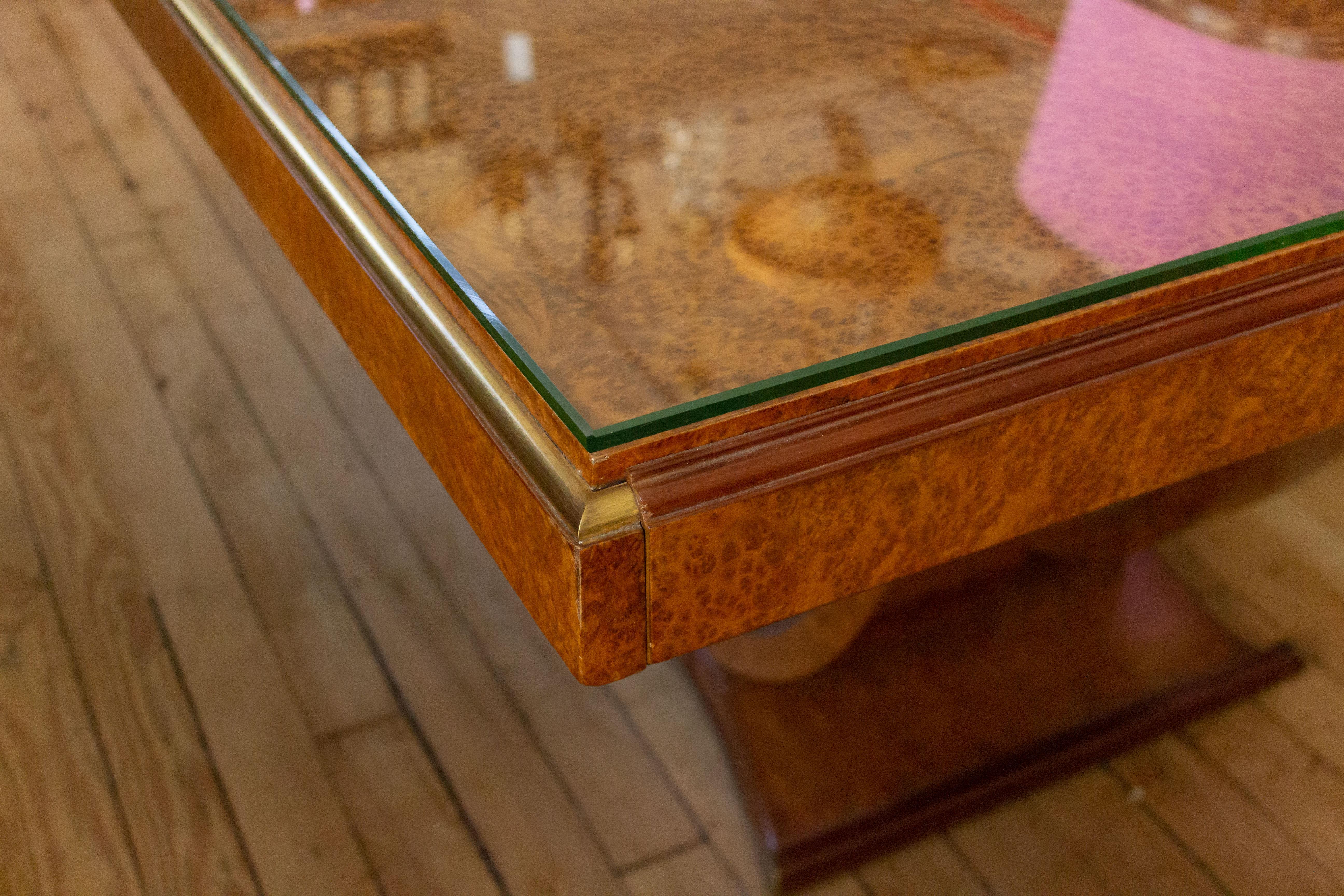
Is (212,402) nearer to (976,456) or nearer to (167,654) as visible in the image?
(167,654)

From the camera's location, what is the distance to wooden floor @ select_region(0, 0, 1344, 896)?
3.32 feet

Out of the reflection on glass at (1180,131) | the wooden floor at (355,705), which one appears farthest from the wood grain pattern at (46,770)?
A: the reflection on glass at (1180,131)

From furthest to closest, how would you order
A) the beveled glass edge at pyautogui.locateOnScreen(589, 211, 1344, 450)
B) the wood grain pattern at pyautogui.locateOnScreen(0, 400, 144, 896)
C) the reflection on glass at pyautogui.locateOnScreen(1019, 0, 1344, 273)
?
the wood grain pattern at pyautogui.locateOnScreen(0, 400, 144, 896) < the reflection on glass at pyautogui.locateOnScreen(1019, 0, 1344, 273) < the beveled glass edge at pyautogui.locateOnScreen(589, 211, 1344, 450)

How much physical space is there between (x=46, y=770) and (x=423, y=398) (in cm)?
75

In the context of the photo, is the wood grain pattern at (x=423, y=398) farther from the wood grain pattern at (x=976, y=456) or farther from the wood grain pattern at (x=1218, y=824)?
the wood grain pattern at (x=1218, y=824)

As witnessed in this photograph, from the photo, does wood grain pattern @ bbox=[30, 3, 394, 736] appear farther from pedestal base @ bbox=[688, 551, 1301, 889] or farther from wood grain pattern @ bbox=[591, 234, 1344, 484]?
wood grain pattern @ bbox=[591, 234, 1344, 484]

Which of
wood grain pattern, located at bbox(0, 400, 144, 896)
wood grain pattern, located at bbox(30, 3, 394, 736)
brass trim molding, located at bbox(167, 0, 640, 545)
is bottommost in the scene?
Result: wood grain pattern, located at bbox(30, 3, 394, 736)

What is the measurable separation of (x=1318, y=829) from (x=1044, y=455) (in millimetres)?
768

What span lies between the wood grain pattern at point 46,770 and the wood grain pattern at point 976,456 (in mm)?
749

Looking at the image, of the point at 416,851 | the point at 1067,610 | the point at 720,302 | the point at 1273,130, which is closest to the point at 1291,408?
the point at 1273,130

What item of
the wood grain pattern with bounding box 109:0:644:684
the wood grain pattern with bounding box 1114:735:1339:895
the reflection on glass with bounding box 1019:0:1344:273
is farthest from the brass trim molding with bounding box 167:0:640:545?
the wood grain pattern with bounding box 1114:735:1339:895

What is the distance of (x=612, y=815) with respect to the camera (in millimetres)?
1054

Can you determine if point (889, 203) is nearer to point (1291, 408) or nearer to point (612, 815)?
point (1291, 408)

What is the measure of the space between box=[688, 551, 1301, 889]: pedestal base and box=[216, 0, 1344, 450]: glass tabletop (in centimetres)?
53
